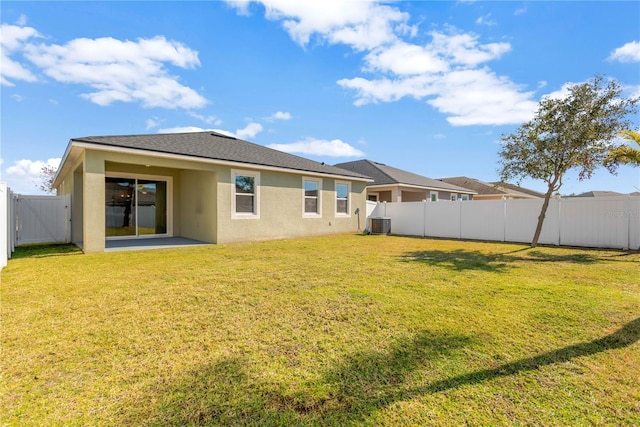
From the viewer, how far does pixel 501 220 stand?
1362cm

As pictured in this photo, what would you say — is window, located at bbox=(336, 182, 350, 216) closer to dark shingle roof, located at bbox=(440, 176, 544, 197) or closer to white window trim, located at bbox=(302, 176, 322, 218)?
white window trim, located at bbox=(302, 176, 322, 218)

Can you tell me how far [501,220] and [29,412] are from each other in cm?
1561

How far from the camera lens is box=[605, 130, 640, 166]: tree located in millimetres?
9641

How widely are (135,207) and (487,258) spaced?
13562mm

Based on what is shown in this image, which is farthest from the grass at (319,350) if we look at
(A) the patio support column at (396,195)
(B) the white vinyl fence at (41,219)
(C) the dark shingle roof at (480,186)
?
(C) the dark shingle roof at (480,186)

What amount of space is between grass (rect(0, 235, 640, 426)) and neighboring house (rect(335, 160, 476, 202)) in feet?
48.6

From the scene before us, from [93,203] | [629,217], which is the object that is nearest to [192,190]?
[93,203]

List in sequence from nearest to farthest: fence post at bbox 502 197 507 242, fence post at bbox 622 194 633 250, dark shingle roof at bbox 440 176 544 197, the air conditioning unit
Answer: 1. fence post at bbox 622 194 633 250
2. fence post at bbox 502 197 507 242
3. the air conditioning unit
4. dark shingle roof at bbox 440 176 544 197

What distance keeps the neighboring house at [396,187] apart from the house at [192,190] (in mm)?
6589

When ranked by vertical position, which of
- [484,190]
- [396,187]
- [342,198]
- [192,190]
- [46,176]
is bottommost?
[342,198]

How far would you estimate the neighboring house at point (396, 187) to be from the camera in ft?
67.8

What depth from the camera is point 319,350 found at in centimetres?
301

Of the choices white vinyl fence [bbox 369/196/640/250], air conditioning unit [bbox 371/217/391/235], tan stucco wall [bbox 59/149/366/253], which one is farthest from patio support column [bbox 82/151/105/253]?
white vinyl fence [bbox 369/196/640/250]

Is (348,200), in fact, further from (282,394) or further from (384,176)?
(282,394)
